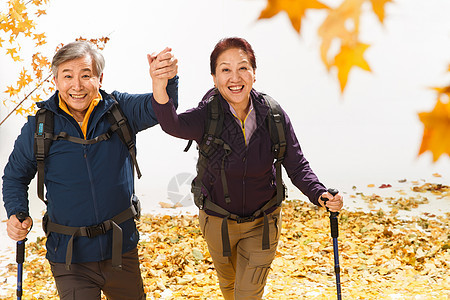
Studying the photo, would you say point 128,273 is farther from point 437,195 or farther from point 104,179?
point 437,195

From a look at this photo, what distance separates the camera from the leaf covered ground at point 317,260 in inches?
185

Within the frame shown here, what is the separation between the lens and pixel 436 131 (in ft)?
4.26

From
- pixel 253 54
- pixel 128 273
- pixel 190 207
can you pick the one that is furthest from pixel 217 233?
pixel 190 207

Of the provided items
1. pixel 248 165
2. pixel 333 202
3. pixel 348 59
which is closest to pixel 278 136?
pixel 248 165

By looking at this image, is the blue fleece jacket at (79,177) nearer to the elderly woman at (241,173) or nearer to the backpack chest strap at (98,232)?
the backpack chest strap at (98,232)

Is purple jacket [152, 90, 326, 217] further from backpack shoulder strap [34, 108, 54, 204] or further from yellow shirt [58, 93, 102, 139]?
backpack shoulder strap [34, 108, 54, 204]

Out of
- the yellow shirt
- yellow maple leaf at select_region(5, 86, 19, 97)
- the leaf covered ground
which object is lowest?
the leaf covered ground

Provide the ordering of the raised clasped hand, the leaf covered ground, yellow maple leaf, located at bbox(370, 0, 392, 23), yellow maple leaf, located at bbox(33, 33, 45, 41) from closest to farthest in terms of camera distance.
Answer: yellow maple leaf, located at bbox(370, 0, 392, 23), the raised clasped hand, the leaf covered ground, yellow maple leaf, located at bbox(33, 33, 45, 41)

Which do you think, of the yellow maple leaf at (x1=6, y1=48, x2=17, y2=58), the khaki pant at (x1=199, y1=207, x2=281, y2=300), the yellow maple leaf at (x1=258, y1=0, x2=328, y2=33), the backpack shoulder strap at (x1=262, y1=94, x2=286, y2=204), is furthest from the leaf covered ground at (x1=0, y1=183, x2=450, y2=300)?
the yellow maple leaf at (x1=258, y1=0, x2=328, y2=33)

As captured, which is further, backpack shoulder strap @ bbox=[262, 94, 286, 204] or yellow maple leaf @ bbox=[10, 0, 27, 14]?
yellow maple leaf @ bbox=[10, 0, 27, 14]

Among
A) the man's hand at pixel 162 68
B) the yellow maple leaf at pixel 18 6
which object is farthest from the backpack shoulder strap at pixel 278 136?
the yellow maple leaf at pixel 18 6

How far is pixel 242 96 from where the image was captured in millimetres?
2906

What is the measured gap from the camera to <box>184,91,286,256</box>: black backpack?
9.54 ft

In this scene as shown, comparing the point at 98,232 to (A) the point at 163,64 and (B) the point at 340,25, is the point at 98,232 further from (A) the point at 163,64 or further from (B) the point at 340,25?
(B) the point at 340,25
